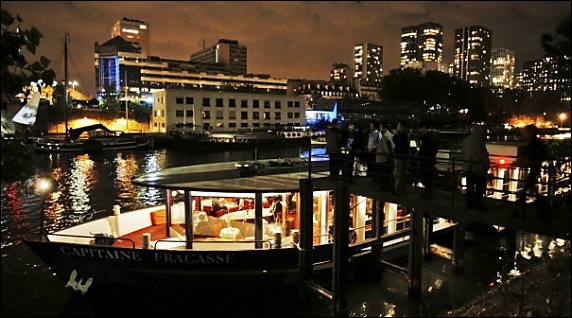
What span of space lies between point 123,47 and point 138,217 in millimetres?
171201

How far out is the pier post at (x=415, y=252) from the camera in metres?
12.8

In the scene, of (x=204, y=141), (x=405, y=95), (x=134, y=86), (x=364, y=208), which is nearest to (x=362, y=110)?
(x=405, y=95)

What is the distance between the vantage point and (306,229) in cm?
1226

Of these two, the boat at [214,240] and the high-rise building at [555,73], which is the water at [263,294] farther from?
the high-rise building at [555,73]

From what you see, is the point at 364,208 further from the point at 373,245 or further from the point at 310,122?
the point at 310,122

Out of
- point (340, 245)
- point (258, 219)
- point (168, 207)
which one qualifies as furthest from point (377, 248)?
point (168, 207)

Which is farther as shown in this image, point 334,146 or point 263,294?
point 263,294

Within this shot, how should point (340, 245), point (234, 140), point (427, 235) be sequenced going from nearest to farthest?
point (340, 245), point (427, 235), point (234, 140)

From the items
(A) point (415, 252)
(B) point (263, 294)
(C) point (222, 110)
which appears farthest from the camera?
(C) point (222, 110)

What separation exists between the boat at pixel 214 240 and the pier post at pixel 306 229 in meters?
0.03

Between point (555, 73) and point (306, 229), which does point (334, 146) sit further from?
point (555, 73)

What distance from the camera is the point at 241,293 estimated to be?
44.5 ft

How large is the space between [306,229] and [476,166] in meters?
4.84

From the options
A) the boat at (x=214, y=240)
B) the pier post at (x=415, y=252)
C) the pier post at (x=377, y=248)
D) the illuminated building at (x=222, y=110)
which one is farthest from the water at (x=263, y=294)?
the illuminated building at (x=222, y=110)
